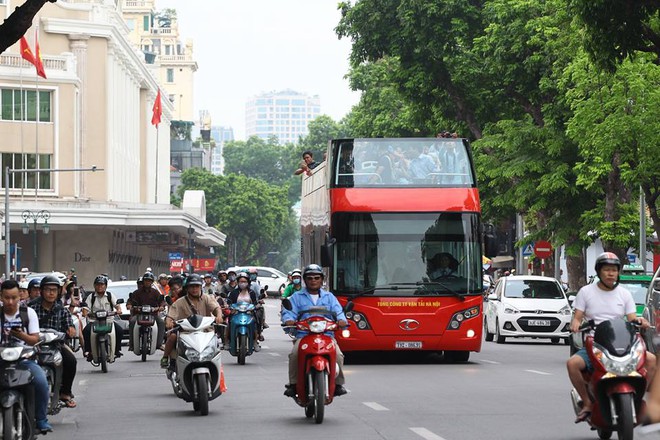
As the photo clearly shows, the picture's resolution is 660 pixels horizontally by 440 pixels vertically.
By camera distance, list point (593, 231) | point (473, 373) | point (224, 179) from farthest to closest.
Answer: point (224, 179) < point (593, 231) < point (473, 373)

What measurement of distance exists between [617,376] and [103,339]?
1436 cm

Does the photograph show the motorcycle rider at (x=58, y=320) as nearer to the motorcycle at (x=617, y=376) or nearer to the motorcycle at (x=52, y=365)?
the motorcycle at (x=52, y=365)

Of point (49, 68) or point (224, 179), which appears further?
point (224, 179)

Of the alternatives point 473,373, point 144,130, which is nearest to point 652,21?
point 473,373

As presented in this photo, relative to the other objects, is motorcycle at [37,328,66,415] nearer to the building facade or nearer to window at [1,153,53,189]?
the building facade

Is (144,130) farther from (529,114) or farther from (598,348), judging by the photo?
(598,348)

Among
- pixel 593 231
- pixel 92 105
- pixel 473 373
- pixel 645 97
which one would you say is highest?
pixel 92 105

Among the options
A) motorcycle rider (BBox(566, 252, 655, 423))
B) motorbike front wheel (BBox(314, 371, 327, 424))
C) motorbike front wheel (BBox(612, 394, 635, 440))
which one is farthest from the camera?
motorbike front wheel (BBox(314, 371, 327, 424))

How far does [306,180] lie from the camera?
3247cm

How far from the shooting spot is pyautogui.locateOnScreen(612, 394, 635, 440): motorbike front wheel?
11852 mm

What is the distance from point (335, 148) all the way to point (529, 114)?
2303cm

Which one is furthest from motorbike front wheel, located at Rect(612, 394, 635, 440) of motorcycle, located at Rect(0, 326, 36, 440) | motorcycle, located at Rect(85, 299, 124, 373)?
motorcycle, located at Rect(85, 299, 124, 373)

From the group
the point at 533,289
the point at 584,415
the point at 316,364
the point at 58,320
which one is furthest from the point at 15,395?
the point at 533,289

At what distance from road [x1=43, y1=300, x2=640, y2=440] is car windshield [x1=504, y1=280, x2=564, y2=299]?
9.21m
